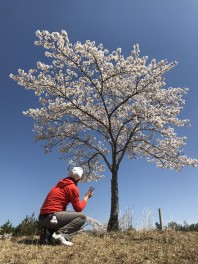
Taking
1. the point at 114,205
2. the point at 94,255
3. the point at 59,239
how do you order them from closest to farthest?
the point at 94,255 < the point at 59,239 < the point at 114,205

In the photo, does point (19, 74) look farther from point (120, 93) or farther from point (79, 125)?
point (120, 93)

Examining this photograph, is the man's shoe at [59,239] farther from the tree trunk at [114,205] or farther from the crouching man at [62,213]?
the tree trunk at [114,205]

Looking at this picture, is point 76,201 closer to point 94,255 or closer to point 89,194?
point 89,194

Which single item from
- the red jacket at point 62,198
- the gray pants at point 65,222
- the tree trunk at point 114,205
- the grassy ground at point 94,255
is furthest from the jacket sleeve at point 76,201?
the tree trunk at point 114,205

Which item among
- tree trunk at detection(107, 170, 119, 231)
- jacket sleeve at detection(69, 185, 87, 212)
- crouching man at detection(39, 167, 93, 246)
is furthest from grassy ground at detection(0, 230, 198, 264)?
tree trunk at detection(107, 170, 119, 231)

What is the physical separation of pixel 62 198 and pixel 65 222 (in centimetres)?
63

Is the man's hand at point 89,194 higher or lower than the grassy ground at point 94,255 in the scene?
higher

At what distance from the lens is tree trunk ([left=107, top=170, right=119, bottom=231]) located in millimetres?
15255

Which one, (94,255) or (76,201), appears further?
(76,201)

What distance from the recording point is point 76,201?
862 centimetres

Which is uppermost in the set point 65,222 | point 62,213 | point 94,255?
point 62,213

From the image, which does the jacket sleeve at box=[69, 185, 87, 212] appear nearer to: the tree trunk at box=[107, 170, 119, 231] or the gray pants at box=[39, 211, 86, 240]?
the gray pants at box=[39, 211, 86, 240]

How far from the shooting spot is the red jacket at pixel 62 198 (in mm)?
8625

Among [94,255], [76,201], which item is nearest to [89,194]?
[76,201]
